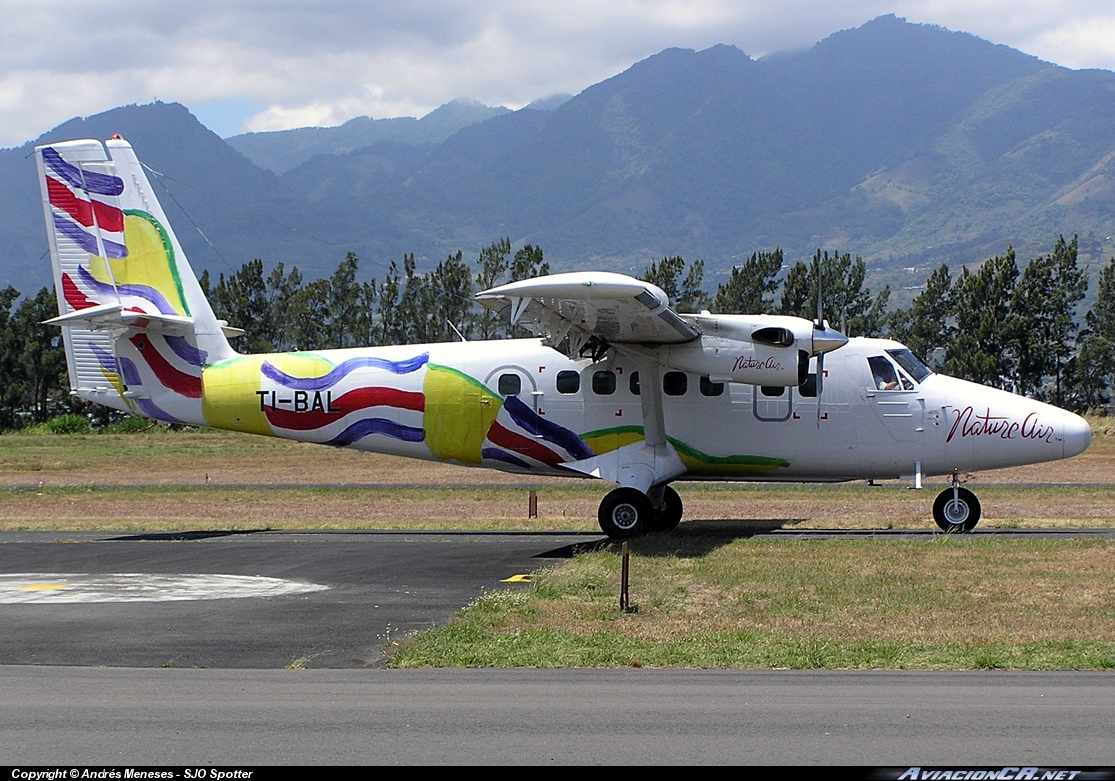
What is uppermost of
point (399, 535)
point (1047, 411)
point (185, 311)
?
point (185, 311)

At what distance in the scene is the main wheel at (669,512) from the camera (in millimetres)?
22312

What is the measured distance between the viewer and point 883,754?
24.2ft

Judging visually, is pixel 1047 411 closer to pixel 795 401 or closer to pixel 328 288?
pixel 795 401

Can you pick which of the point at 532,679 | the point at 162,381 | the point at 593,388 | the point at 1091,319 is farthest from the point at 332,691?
the point at 1091,319

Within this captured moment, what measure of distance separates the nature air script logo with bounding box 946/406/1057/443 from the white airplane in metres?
0.02

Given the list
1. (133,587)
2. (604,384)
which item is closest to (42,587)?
(133,587)

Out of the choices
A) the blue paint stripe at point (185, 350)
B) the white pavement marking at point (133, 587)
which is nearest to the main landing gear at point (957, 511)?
the white pavement marking at point (133, 587)

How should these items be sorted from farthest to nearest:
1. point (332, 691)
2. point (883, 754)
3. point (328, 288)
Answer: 1. point (328, 288)
2. point (332, 691)
3. point (883, 754)

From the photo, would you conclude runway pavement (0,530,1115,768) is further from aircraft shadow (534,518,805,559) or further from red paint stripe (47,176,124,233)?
red paint stripe (47,176,124,233)

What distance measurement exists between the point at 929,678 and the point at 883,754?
2662 millimetres

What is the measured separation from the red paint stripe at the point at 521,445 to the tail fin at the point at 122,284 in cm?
547

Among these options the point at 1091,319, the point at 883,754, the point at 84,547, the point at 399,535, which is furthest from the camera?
the point at 1091,319

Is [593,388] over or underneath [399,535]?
over

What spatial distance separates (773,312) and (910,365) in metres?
53.3
